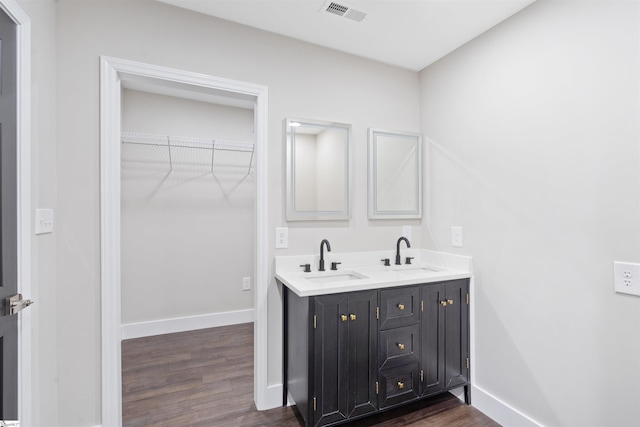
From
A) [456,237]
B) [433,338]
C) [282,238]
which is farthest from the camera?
[456,237]

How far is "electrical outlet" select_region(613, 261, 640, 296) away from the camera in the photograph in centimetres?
135

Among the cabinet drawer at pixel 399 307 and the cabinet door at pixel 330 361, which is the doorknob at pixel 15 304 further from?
the cabinet drawer at pixel 399 307

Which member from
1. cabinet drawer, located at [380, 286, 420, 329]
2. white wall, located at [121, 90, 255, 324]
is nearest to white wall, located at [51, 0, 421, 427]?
cabinet drawer, located at [380, 286, 420, 329]

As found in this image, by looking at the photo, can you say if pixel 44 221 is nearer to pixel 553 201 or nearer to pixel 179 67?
pixel 179 67

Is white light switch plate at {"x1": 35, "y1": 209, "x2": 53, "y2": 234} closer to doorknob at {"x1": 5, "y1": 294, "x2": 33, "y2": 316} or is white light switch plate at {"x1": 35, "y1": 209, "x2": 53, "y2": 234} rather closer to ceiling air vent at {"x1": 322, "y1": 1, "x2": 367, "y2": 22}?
doorknob at {"x1": 5, "y1": 294, "x2": 33, "y2": 316}

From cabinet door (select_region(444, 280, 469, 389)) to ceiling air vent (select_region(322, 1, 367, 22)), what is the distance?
1.79 metres

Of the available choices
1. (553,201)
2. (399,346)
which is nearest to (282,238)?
(399,346)

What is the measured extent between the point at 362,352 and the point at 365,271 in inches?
23.0

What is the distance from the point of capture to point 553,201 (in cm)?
167

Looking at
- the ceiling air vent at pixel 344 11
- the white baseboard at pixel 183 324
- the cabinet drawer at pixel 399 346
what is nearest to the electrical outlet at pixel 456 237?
the cabinet drawer at pixel 399 346

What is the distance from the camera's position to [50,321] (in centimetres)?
155

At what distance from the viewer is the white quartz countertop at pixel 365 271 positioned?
178 centimetres

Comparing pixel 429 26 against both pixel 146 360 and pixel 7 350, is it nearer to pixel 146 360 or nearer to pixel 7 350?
pixel 7 350

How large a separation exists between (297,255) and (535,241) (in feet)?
4.76
